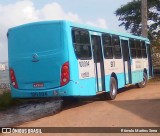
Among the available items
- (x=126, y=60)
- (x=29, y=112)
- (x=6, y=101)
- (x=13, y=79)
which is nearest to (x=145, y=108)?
(x=29, y=112)

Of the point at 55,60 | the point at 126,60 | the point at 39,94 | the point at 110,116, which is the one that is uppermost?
the point at 55,60

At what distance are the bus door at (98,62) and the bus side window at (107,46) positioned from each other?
0.47m

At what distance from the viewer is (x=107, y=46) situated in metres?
14.0

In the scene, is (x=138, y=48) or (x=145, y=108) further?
(x=138, y=48)

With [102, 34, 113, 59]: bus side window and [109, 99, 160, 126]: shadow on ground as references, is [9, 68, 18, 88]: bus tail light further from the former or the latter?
[102, 34, 113, 59]: bus side window

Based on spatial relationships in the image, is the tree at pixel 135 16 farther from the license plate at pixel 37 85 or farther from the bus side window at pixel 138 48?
the license plate at pixel 37 85

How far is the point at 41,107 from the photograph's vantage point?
1355cm

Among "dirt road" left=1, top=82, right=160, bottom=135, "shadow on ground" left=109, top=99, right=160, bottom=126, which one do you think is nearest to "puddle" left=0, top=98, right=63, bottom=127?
"dirt road" left=1, top=82, right=160, bottom=135

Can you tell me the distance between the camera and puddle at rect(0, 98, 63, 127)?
10.9m

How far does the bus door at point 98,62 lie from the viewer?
12820 mm

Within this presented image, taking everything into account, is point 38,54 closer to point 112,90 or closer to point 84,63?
point 84,63

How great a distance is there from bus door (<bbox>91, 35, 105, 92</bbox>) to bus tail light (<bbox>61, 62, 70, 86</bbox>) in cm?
196

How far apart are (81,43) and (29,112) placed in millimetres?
3021

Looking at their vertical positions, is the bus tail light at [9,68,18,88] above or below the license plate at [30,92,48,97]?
above
